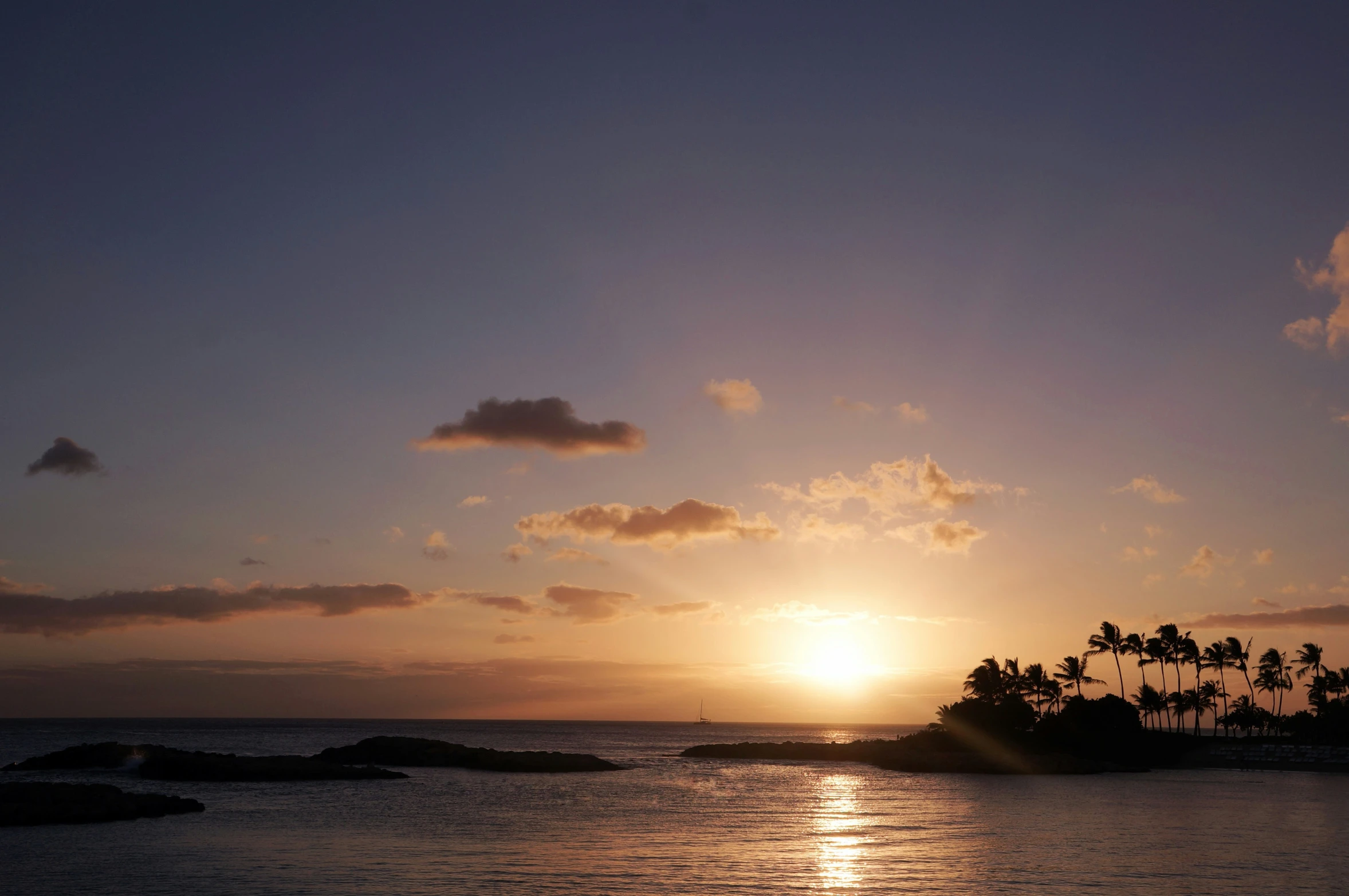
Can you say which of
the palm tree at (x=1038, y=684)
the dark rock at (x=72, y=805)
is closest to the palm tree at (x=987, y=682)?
the palm tree at (x=1038, y=684)

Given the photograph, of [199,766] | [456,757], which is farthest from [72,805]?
[456,757]

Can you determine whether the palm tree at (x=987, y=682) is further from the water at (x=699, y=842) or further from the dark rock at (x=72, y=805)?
the dark rock at (x=72, y=805)

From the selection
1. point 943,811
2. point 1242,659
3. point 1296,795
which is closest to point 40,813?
point 943,811

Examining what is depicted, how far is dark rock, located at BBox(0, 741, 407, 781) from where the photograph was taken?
95125 mm

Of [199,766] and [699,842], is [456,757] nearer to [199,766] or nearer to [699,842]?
[199,766]

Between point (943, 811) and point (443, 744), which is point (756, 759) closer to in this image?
point (443, 744)

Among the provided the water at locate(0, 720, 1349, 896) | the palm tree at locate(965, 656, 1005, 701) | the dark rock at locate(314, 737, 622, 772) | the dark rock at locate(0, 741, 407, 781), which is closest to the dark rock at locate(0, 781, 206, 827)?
the water at locate(0, 720, 1349, 896)

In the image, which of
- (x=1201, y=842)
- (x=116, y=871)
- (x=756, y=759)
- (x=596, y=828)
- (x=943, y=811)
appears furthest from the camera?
(x=756, y=759)

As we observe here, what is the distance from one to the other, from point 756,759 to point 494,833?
110347mm

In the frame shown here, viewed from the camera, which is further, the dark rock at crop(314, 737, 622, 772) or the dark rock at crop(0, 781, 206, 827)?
the dark rock at crop(314, 737, 622, 772)

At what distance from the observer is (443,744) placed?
137 metres

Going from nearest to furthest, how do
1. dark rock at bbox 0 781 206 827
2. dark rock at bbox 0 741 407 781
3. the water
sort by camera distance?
the water → dark rock at bbox 0 781 206 827 → dark rock at bbox 0 741 407 781

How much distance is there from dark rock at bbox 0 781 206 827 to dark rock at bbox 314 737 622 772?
2179 inches

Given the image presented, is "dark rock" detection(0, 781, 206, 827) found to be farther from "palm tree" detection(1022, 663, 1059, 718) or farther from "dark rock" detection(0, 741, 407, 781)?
"palm tree" detection(1022, 663, 1059, 718)
